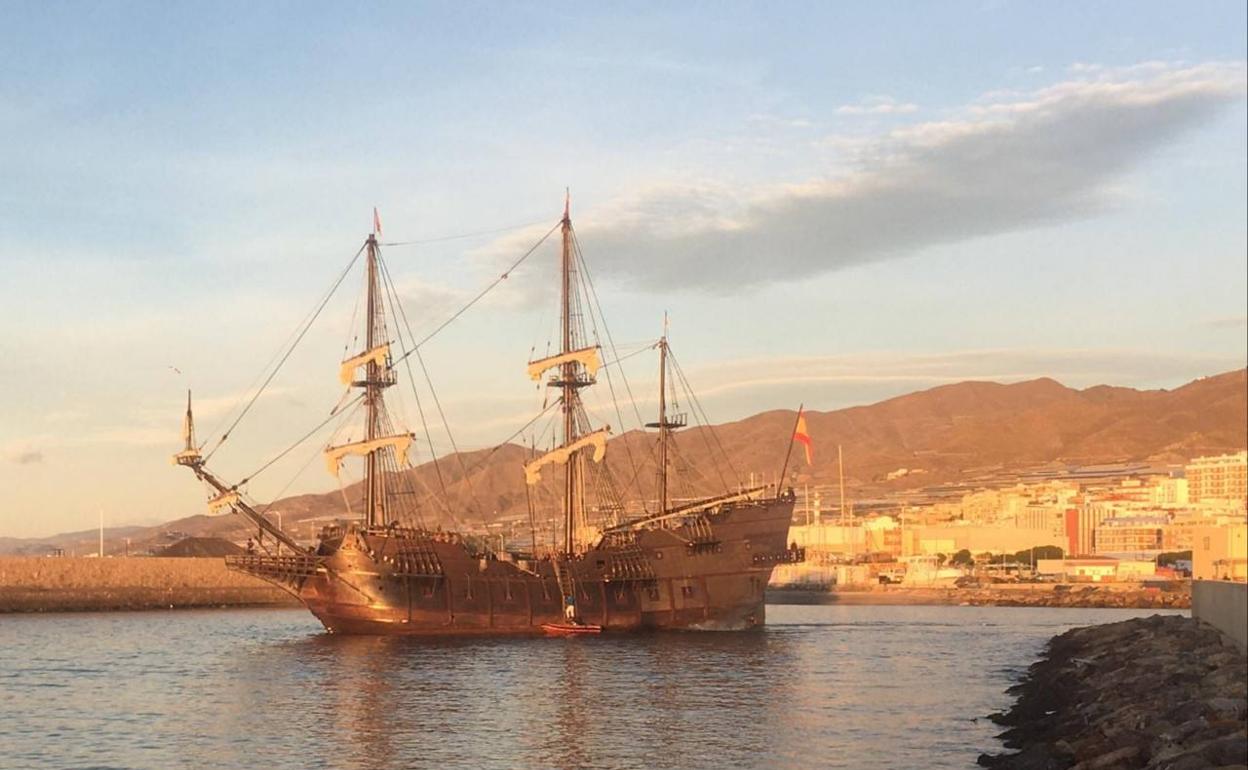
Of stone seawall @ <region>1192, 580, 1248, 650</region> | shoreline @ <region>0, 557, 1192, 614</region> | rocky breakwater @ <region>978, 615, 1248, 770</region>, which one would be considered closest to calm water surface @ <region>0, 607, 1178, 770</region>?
rocky breakwater @ <region>978, 615, 1248, 770</region>

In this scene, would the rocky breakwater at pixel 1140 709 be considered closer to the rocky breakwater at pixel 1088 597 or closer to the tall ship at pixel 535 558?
the tall ship at pixel 535 558

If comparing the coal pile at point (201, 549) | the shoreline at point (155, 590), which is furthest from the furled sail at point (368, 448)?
the coal pile at point (201, 549)

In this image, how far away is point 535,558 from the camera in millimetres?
66125

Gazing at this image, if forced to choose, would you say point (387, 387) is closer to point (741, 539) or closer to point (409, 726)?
point (741, 539)

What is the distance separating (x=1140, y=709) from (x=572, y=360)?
45623 millimetres

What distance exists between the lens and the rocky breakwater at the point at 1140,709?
21062 millimetres

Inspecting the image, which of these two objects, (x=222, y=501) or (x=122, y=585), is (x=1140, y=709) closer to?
(x=222, y=501)

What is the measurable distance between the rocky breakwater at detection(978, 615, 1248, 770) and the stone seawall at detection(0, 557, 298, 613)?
208 ft

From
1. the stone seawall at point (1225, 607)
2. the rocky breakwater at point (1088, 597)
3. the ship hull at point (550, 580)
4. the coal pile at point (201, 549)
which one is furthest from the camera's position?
the coal pile at point (201, 549)

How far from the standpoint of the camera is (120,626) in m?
71.9

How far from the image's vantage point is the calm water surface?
96.4 feet

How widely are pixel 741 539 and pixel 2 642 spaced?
1263 inches

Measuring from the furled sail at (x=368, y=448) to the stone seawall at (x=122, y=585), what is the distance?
29.4 meters

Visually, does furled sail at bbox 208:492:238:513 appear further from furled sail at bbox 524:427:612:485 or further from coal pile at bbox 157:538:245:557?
coal pile at bbox 157:538:245:557
